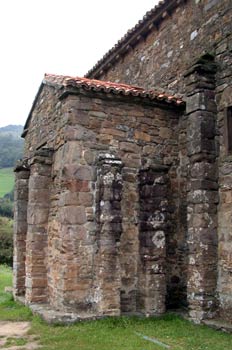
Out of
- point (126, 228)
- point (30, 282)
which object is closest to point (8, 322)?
point (30, 282)

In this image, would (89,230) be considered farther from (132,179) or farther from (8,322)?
(8,322)

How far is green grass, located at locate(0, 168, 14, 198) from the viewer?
57.6 metres

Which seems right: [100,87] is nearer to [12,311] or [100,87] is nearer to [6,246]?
[12,311]

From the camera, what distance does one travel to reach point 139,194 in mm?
9000

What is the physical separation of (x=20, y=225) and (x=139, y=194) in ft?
11.8

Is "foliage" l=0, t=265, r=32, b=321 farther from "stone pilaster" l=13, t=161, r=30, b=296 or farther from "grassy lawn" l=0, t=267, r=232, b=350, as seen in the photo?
"stone pilaster" l=13, t=161, r=30, b=296

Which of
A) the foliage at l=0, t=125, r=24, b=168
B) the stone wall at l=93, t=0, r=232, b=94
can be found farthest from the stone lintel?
the foliage at l=0, t=125, r=24, b=168

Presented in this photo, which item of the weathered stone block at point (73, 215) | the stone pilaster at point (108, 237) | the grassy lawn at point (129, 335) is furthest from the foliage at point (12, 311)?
the weathered stone block at point (73, 215)

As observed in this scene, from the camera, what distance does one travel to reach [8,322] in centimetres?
855

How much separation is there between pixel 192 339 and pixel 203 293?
118 cm

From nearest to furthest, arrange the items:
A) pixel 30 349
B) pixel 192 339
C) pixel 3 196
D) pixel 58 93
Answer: pixel 30 349 → pixel 192 339 → pixel 58 93 → pixel 3 196

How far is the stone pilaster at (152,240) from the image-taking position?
8516 mm

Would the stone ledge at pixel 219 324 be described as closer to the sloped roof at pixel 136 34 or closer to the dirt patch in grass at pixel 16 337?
the dirt patch in grass at pixel 16 337

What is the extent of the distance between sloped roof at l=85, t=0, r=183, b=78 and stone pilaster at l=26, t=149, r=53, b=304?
4547 millimetres
